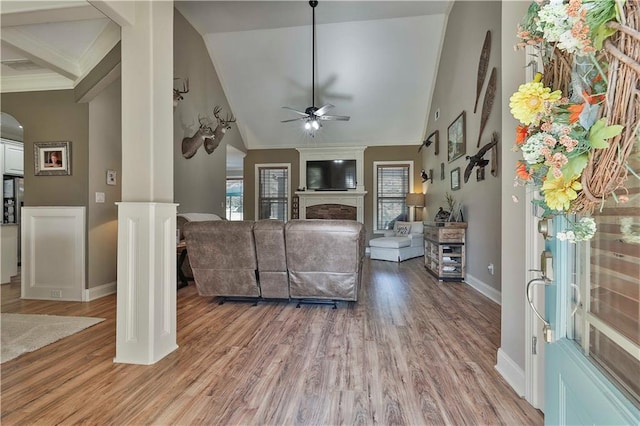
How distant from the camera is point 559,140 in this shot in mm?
678

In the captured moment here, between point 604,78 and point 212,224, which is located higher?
point 604,78

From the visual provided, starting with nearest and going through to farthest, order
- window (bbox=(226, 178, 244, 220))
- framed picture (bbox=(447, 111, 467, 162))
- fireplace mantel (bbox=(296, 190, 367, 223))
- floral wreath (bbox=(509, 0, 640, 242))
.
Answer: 1. floral wreath (bbox=(509, 0, 640, 242))
2. framed picture (bbox=(447, 111, 467, 162))
3. fireplace mantel (bbox=(296, 190, 367, 223))
4. window (bbox=(226, 178, 244, 220))

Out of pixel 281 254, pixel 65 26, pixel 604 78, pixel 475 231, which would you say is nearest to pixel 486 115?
pixel 475 231

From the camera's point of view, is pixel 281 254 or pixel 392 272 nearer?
pixel 281 254

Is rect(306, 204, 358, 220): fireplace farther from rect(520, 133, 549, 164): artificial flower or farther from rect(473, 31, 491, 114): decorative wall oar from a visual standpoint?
rect(520, 133, 549, 164): artificial flower

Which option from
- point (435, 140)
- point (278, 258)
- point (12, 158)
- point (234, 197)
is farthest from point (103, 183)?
point (234, 197)

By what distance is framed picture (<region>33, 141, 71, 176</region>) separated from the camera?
3576 mm

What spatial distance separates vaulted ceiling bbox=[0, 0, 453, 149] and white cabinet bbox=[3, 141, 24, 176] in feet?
7.38

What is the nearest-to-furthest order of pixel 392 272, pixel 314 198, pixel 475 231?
1. pixel 475 231
2. pixel 392 272
3. pixel 314 198

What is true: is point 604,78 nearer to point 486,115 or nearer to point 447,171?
point 486,115

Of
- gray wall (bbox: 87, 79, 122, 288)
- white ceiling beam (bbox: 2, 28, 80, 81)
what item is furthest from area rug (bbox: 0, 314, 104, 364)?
white ceiling beam (bbox: 2, 28, 80, 81)

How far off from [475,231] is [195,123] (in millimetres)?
5059

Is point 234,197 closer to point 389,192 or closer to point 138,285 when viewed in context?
point 389,192

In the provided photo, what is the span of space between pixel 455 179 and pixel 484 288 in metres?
1.99
